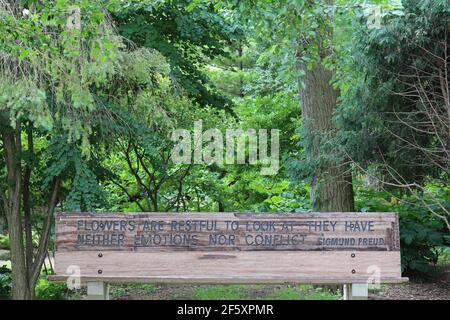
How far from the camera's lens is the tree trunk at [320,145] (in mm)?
7637

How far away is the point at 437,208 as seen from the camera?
789 centimetres

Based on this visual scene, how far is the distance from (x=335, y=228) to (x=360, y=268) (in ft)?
1.32

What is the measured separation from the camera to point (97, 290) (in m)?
5.13

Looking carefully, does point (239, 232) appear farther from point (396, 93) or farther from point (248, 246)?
point (396, 93)

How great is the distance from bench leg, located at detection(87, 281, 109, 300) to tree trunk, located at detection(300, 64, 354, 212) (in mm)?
3372

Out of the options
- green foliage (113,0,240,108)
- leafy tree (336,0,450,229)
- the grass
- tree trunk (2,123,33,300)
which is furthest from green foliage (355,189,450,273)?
tree trunk (2,123,33,300)

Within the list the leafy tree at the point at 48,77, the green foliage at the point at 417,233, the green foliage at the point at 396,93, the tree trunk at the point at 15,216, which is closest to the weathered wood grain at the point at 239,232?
the leafy tree at the point at 48,77

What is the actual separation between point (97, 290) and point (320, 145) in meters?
3.67

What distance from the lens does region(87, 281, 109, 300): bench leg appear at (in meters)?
5.11

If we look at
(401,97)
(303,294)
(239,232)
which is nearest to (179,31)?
(401,97)

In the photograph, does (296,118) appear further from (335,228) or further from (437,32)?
(335,228)

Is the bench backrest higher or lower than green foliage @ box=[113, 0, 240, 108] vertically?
lower

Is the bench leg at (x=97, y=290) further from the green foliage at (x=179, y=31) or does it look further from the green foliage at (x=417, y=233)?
the green foliage at (x=417, y=233)

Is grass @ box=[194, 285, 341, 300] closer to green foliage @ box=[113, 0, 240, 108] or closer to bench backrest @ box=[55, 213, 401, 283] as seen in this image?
bench backrest @ box=[55, 213, 401, 283]
